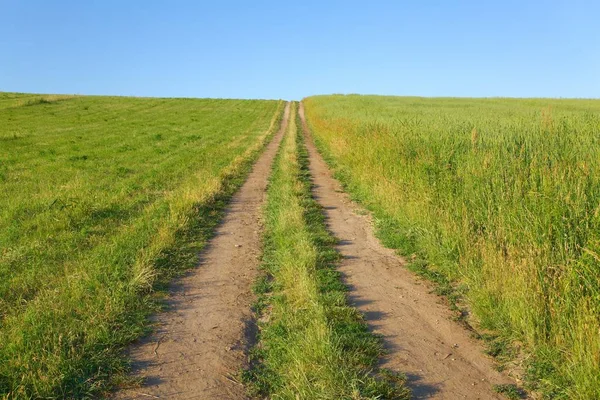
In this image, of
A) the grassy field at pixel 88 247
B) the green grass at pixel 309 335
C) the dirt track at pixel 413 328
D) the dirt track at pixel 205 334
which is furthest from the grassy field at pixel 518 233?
the grassy field at pixel 88 247

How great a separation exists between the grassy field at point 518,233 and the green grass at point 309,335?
4.09 feet

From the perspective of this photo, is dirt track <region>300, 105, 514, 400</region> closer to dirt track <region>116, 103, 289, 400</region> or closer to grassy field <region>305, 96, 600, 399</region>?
grassy field <region>305, 96, 600, 399</region>

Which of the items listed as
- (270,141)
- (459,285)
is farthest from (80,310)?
(270,141)

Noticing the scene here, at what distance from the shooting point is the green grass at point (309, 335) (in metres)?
4.01

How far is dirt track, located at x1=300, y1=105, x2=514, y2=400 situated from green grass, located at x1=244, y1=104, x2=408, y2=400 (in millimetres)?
186

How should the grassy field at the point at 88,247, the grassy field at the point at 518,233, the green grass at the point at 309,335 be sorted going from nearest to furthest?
the green grass at the point at 309,335, the grassy field at the point at 88,247, the grassy field at the point at 518,233

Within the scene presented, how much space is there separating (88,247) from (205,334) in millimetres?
3193

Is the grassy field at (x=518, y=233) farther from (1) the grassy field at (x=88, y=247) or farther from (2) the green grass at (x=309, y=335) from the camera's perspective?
(1) the grassy field at (x=88, y=247)

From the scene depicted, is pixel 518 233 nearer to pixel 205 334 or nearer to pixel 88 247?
pixel 205 334

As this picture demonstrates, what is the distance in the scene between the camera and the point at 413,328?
5.28 metres

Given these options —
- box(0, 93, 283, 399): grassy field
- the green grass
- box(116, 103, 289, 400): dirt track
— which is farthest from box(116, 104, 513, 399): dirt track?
box(0, 93, 283, 399): grassy field

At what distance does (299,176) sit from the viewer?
48.1 feet

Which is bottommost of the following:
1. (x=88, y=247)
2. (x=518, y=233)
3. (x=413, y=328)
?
(x=413, y=328)

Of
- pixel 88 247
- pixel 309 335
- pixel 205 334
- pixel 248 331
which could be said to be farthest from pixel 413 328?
pixel 88 247
